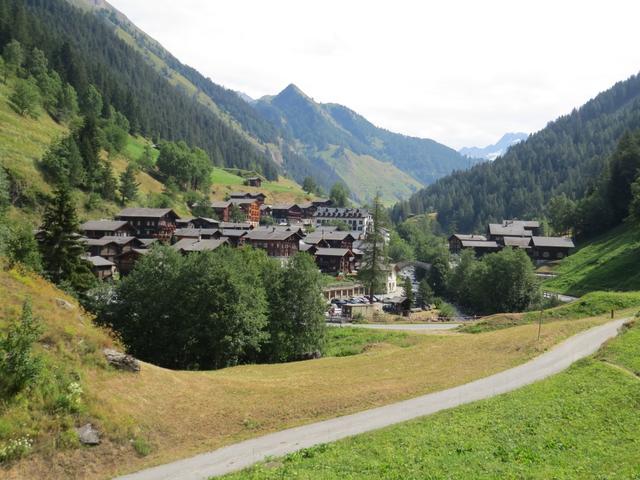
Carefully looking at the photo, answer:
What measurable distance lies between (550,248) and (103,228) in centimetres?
9623

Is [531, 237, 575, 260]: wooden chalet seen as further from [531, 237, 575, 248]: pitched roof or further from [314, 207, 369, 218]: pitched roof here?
[314, 207, 369, 218]: pitched roof

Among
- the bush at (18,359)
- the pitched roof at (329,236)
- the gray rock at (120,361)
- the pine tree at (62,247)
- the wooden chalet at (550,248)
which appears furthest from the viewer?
the pitched roof at (329,236)

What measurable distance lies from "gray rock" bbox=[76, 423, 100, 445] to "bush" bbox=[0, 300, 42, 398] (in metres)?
3.09

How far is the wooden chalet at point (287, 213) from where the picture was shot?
170m

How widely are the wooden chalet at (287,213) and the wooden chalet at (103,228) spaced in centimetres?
7330

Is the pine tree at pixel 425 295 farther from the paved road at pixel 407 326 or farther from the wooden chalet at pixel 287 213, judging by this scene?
the wooden chalet at pixel 287 213

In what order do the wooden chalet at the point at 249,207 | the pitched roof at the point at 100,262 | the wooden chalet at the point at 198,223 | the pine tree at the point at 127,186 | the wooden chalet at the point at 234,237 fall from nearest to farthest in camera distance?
the pitched roof at the point at 100,262 < the wooden chalet at the point at 234,237 < the pine tree at the point at 127,186 < the wooden chalet at the point at 198,223 < the wooden chalet at the point at 249,207

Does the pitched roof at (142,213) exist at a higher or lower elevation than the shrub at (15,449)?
higher

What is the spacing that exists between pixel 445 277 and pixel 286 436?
8416 cm

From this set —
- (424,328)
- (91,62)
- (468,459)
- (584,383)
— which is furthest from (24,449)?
(91,62)

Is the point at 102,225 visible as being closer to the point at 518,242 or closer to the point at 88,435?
the point at 88,435

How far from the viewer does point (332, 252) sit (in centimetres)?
11206

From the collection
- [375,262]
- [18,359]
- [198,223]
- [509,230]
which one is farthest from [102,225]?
[509,230]

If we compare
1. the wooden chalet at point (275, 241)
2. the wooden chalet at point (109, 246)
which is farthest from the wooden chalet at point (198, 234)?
the wooden chalet at point (109, 246)
